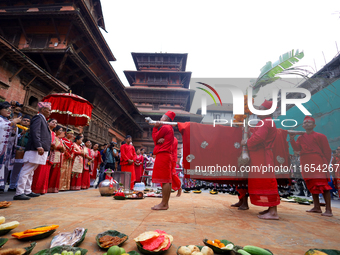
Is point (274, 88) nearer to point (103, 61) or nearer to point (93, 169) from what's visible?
point (93, 169)

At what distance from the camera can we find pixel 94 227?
1.75m

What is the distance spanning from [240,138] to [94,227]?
7.60 ft

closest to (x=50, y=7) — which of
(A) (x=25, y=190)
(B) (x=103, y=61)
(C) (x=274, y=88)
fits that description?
(B) (x=103, y=61)

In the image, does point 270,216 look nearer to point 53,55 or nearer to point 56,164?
point 56,164

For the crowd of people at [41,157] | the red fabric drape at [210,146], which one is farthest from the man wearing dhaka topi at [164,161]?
the crowd of people at [41,157]

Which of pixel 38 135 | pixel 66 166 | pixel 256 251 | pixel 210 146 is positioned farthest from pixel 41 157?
pixel 256 251

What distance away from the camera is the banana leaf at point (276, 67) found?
3684 millimetres

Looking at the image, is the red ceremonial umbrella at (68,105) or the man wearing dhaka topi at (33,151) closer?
the man wearing dhaka topi at (33,151)

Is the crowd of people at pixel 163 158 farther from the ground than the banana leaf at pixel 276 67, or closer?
closer

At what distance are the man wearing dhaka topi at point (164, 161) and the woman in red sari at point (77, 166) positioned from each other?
3630 mm

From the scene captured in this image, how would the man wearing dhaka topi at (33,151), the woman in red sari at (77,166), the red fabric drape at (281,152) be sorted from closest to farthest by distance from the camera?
the red fabric drape at (281,152)
the man wearing dhaka topi at (33,151)
the woman in red sari at (77,166)

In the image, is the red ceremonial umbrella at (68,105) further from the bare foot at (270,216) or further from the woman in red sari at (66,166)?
the bare foot at (270,216)

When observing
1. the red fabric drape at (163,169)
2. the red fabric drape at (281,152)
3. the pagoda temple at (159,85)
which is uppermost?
the pagoda temple at (159,85)

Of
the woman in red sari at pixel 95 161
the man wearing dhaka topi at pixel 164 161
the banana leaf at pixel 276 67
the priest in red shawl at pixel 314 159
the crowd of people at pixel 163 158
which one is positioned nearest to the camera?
the crowd of people at pixel 163 158
